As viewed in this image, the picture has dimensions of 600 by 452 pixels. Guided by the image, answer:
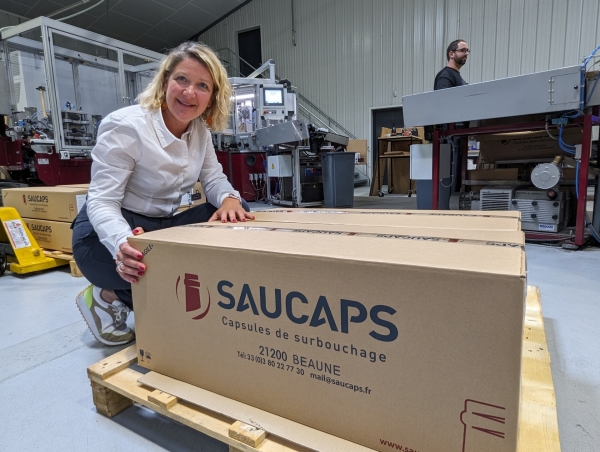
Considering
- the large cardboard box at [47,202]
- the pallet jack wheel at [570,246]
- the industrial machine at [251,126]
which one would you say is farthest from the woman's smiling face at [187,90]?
the industrial machine at [251,126]

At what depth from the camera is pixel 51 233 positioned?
7.37 feet

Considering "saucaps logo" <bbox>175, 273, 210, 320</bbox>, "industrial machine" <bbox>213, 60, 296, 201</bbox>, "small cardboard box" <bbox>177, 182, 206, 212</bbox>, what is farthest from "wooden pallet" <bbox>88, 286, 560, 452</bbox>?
"industrial machine" <bbox>213, 60, 296, 201</bbox>

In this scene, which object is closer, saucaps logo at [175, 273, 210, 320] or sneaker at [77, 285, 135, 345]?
saucaps logo at [175, 273, 210, 320]

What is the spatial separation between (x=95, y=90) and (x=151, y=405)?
5.66 metres

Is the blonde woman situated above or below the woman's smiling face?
below

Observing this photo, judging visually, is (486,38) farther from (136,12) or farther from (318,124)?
(136,12)

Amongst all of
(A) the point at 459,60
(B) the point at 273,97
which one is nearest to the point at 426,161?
(A) the point at 459,60

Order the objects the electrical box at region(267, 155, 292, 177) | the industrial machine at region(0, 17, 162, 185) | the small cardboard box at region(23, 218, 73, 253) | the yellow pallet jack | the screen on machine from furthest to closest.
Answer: the screen on machine, the electrical box at region(267, 155, 292, 177), the industrial machine at region(0, 17, 162, 185), the small cardboard box at region(23, 218, 73, 253), the yellow pallet jack

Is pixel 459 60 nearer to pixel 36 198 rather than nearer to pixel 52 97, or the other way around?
pixel 36 198

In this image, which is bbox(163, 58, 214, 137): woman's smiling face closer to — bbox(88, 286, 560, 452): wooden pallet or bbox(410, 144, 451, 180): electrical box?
Answer: bbox(88, 286, 560, 452): wooden pallet

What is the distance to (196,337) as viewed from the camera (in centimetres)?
79

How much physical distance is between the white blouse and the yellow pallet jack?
135 cm

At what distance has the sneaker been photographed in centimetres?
119

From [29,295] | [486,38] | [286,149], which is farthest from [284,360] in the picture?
[486,38]
